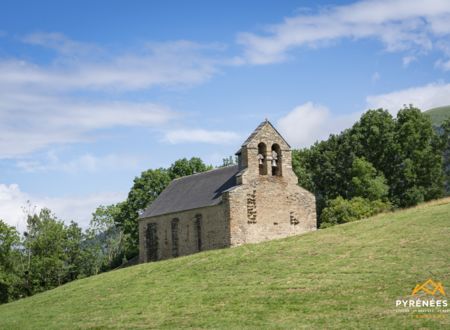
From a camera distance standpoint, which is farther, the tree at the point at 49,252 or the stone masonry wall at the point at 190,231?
the tree at the point at 49,252

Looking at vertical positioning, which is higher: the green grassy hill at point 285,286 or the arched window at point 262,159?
the arched window at point 262,159

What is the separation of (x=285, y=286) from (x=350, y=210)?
3333 cm

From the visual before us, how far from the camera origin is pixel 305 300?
22.7 meters

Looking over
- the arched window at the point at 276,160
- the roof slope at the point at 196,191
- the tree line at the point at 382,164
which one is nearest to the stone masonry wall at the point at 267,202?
the arched window at the point at 276,160

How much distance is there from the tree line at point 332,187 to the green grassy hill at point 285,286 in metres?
24.1

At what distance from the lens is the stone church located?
4216cm

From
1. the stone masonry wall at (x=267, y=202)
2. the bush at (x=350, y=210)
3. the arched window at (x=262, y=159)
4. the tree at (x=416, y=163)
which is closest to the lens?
the stone masonry wall at (x=267, y=202)

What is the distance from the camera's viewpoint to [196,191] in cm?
4978

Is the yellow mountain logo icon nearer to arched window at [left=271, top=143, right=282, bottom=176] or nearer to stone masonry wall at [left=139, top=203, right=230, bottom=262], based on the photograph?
stone masonry wall at [left=139, top=203, right=230, bottom=262]

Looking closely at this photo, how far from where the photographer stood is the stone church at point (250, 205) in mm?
42156

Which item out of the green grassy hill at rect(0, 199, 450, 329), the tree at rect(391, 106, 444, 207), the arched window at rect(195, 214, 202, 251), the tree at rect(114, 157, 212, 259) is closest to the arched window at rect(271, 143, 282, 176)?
the arched window at rect(195, 214, 202, 251)

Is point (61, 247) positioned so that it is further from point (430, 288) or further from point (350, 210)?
point (430, 288)

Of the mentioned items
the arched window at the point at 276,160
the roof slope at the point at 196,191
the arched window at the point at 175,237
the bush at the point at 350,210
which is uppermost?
the arched window at the point at 276,160

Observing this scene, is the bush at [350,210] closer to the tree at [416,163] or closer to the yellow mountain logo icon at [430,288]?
the tree at [416,163]
